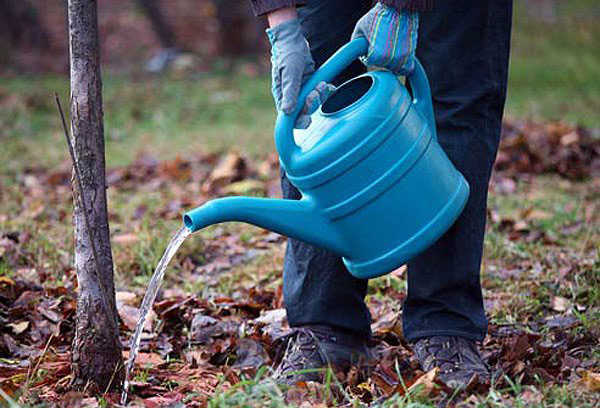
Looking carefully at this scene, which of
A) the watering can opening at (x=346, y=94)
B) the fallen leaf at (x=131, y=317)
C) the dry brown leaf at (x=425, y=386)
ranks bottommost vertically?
the fallen leaf at (x=131, y=317)

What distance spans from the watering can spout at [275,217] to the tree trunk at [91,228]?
0.30 meters

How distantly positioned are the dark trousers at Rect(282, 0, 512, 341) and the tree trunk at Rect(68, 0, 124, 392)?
1.63ft

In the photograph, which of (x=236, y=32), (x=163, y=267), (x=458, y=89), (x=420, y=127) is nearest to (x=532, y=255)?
(x=458, y=89)

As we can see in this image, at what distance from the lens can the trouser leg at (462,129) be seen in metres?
2.14

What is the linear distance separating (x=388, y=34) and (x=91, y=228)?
766mm

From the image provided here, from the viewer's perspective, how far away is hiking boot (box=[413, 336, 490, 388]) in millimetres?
2089

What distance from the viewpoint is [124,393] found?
79.2 inches

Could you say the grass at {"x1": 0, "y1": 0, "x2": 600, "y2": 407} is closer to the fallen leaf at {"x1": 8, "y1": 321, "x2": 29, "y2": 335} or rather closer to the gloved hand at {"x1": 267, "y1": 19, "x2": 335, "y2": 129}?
the fallen leaf at {"x1": 8, "y1": 321, "x2": 29, "y2": 335}

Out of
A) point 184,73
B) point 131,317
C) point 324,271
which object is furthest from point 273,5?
point 184,73

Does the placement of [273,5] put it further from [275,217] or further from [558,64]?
[558,64]

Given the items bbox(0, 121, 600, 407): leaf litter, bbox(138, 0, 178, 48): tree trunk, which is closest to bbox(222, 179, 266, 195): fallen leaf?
bbox(0, 121, 600, 407): leaf litter

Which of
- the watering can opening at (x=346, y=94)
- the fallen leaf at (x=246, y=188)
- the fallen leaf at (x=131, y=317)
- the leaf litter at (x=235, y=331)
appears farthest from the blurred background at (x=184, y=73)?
the watering can opening at (x=346, y=94)

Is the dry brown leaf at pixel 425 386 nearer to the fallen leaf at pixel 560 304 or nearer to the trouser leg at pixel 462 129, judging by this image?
the trouser leg at pixel 462 129

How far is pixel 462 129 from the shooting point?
7.18ft
